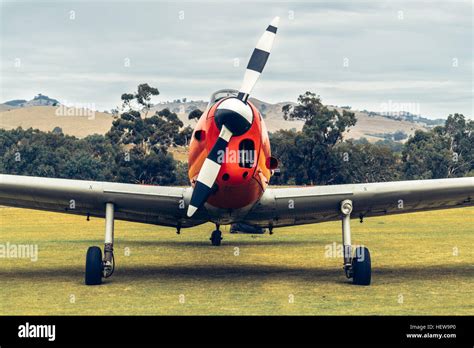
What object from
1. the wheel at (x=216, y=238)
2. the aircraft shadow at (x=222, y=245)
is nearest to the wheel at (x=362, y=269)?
the wheel at (x=216, y=238)

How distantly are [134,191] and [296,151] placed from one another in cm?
4372

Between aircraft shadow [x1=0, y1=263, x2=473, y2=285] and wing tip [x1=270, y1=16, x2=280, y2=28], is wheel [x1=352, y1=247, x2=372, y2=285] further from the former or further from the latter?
wing tip [x1=270, y1=16, x2=280, y2=28]

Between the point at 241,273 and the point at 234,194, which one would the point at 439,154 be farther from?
the point at 234,194

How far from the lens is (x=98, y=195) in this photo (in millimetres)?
14953

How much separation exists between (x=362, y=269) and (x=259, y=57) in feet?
13.9

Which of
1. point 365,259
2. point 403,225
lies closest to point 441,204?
point 365,259

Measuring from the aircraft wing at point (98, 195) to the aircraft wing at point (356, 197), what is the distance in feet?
4.60

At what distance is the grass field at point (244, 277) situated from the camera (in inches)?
460

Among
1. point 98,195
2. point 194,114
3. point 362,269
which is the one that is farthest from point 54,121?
point 362,269

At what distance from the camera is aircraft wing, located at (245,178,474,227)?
14867 millimetres

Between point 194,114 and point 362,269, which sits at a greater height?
point 194,114
